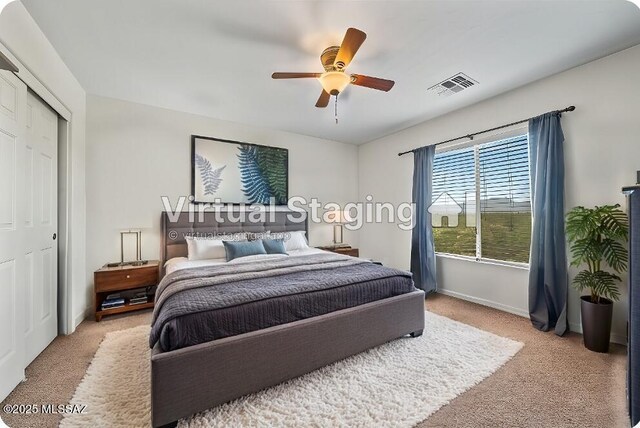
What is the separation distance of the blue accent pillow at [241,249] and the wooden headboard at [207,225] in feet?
1.91

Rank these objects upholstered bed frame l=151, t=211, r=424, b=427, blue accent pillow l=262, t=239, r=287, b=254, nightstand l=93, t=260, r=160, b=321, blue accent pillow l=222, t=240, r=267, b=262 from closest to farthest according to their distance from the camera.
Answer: upholstered bed frame l=151, t=211, r=424, b=427 → nightstand l=93, t=260, r=160, b=321 → blue accent pillow l=222, t=240, r=267, b=262 → blue accent pillow l=262, t=239, r=287, b=254

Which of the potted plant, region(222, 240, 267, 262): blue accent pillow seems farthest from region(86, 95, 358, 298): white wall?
the potted plant

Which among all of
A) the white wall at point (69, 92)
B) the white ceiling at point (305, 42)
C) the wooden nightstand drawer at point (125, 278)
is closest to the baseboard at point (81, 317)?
the white wall at point (69, 92)

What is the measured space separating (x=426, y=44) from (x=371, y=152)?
9.37 ft

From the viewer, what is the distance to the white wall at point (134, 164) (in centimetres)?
313

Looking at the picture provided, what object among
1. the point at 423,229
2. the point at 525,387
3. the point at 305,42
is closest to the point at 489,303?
the point at 423,229

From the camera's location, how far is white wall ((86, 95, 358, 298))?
3.13 metres

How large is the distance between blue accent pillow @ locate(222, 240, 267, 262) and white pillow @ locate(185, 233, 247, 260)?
3.6 inches

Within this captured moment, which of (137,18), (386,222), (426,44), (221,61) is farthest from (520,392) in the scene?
(137,18)

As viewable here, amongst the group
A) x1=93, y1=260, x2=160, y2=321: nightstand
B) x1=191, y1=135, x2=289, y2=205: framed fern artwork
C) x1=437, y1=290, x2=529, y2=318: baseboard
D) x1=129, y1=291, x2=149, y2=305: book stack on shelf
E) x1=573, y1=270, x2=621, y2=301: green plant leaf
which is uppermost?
x1=191, y1=135, x2=289, y2=205: framed fern artwork

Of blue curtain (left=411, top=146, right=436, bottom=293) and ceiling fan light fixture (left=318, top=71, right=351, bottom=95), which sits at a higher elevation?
ceiling fan light fixture (left=318, top=71, right=351, bottom=95)

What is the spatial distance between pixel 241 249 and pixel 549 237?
132 inches

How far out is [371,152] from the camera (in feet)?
16.6

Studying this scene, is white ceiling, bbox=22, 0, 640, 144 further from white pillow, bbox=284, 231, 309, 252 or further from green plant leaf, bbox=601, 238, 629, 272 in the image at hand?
white pillow, bbox=284, 231, 309, 252
